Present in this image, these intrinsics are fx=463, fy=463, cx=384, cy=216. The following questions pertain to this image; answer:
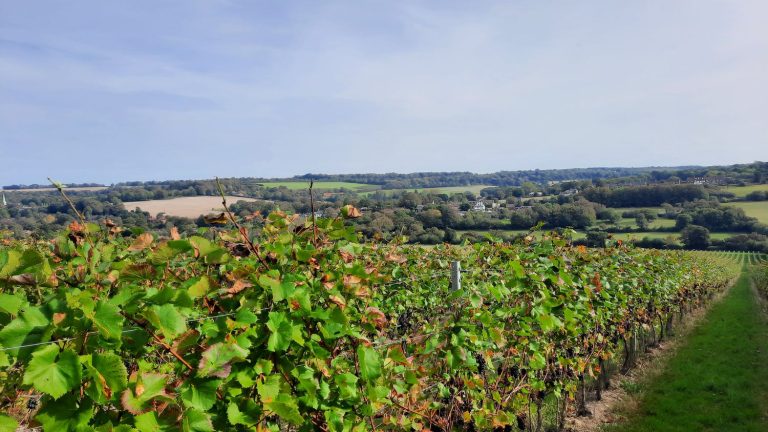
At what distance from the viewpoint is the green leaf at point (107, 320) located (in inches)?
52.7

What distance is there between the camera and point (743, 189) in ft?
291

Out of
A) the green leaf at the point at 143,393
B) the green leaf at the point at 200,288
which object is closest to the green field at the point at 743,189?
the green leaf at the point at 200,288

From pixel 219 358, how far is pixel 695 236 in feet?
223

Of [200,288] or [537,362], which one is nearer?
[200,288]

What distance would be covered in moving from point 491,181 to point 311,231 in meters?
106

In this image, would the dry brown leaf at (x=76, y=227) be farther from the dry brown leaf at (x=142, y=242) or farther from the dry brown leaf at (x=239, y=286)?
the dry brown leaf at (x=239, y=286)

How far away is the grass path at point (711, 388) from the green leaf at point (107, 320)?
7785 millimetres

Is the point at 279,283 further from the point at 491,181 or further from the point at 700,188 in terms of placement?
the point at 491,181

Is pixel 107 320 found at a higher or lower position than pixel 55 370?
higher

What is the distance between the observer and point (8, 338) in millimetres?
1308

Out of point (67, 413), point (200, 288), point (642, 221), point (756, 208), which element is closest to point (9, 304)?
point (67, 413)

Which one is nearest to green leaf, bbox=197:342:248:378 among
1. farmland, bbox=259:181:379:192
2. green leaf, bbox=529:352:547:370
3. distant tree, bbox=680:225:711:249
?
green leaf, bbox=529:352:547:370

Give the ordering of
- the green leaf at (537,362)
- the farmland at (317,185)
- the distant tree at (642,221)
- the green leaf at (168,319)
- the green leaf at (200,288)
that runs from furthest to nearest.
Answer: the distant tree at (642,221) < the farmland at (317,185) < the green leaf at (537,362) < the green leaf at (200,288) < the green leaf at (168,319)

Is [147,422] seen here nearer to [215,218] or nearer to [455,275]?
[215,218]
